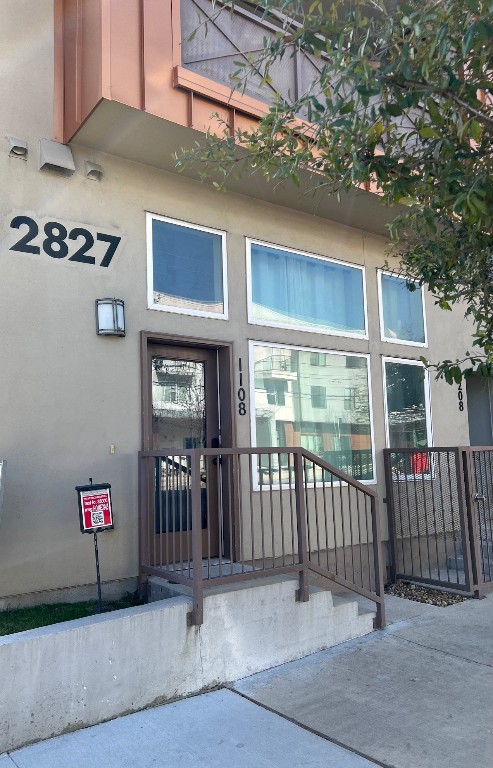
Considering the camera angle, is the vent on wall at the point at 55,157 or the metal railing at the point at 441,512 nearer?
the vent on wall at the point at 55,157

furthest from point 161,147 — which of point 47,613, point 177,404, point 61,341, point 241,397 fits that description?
point 47,613

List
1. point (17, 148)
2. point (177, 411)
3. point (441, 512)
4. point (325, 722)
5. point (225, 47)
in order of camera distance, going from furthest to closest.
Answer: point (441, 512)
point (177, 411)
point (225, 47)
point (17, 148)
point (325, 722)

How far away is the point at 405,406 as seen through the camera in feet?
26.5

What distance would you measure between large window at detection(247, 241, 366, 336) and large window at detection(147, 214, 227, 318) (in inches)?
16.1

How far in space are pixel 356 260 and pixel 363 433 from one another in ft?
7.01

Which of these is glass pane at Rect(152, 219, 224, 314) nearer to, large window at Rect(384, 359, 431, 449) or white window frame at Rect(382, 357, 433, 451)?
white window frame at Rect(382, 357, 433, 451)

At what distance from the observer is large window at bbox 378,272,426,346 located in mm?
8039

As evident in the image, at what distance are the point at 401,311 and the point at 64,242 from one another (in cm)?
468

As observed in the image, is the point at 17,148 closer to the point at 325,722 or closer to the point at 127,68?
the point at 127,68

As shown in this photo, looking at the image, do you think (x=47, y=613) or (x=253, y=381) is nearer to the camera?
(x=47, y=613)

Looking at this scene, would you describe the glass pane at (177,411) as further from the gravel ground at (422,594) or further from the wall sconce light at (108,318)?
the gravel ground at (422,594)

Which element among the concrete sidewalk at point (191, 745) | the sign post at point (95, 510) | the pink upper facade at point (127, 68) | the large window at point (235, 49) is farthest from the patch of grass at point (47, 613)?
the large window at point (235, 49)

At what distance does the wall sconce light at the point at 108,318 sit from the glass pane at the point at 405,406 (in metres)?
3.79

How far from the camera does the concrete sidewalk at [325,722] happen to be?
346 centimetres
